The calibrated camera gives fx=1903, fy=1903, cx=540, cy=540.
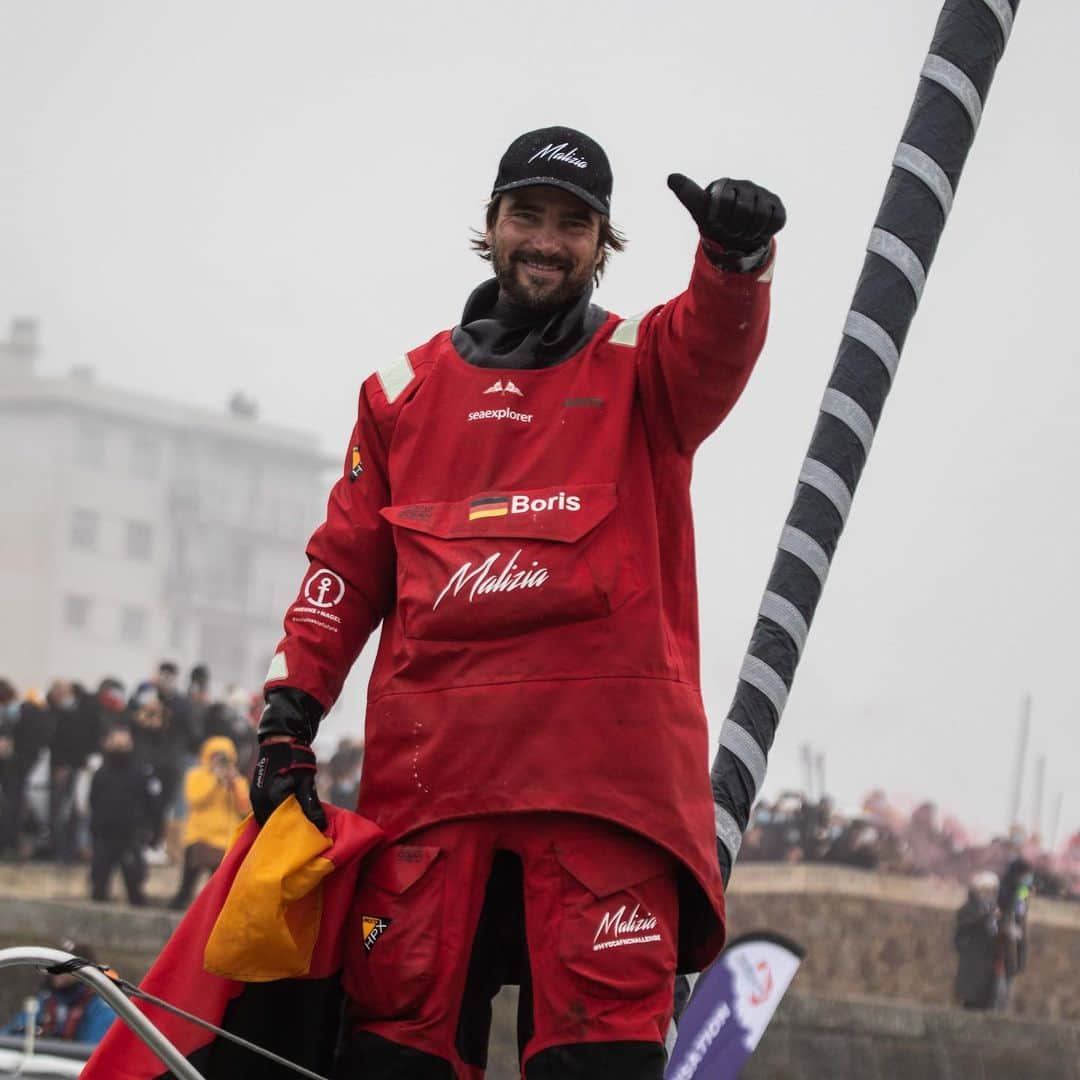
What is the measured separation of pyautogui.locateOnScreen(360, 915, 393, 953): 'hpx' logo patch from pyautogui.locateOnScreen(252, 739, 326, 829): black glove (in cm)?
15

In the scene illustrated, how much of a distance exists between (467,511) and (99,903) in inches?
335

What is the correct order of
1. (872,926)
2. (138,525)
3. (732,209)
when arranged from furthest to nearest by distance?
(138,525) → (872,926) → (732,209)

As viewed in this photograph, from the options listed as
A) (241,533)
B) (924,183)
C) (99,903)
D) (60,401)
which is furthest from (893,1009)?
(60,401)

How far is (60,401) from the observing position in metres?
22.9

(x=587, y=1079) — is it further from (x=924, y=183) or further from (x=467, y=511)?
(x=924, y=183)

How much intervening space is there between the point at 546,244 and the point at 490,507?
1.31 feet

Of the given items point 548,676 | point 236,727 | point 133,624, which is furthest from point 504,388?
point 133,624

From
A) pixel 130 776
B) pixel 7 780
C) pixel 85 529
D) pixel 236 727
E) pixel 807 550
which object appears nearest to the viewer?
pixel 807 550

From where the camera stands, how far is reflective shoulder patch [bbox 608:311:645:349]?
2.78 meters

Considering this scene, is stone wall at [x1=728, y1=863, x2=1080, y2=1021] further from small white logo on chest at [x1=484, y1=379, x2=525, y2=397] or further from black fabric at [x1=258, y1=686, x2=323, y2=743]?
small white logo on chest at [x1=484, y1=379, x2=525, y2=397]

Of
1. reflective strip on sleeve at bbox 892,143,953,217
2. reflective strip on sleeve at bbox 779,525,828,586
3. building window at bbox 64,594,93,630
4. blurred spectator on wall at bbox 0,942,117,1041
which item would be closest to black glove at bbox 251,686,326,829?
reflective strip on sleeve at bbox 779,525,828,586

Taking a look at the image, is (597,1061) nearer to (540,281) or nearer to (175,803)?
(540,281)

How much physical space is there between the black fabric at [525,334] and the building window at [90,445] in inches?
776

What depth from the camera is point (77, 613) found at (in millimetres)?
21828
